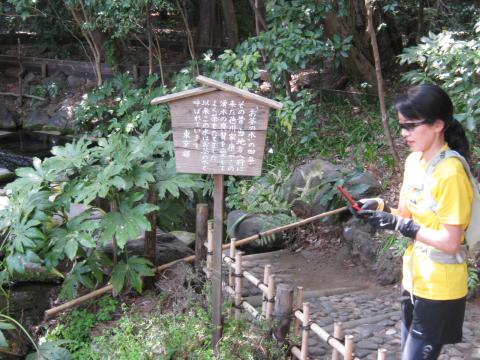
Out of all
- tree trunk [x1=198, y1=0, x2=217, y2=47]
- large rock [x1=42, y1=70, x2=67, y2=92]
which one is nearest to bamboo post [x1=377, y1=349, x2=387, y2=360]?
tree trunk [x1=198, y1=0, x2=217, y2=47]

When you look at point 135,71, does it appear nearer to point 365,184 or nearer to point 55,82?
point 55,82

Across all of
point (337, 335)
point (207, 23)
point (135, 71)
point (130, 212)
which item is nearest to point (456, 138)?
point (337, 335)

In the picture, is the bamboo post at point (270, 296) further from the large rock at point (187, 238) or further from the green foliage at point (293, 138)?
the green foliage at point (293, 138)

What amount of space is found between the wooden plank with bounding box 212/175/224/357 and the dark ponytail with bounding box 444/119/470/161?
4.92 ft

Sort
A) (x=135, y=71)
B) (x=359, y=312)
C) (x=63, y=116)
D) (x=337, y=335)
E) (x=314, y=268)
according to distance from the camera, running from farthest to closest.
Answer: (x=63, y=116), (x=135, y=71), (x=314, y=268), (x=359, y=312), (x=337, y=335)

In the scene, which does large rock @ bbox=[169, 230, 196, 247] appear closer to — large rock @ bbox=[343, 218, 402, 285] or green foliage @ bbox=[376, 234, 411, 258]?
large rock @ bbox=[343, 218, 402, 285]

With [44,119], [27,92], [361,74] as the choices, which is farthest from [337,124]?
Answer: [27,92]

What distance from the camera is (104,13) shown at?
10703mm

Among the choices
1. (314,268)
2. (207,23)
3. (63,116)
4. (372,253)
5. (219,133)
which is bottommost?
(314,268)

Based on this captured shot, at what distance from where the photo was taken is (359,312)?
14.9 ft

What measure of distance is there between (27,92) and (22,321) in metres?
11.3

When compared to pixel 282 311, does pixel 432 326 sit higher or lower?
higher

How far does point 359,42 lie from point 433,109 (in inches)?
278

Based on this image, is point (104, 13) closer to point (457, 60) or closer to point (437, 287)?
point (457, 60)
